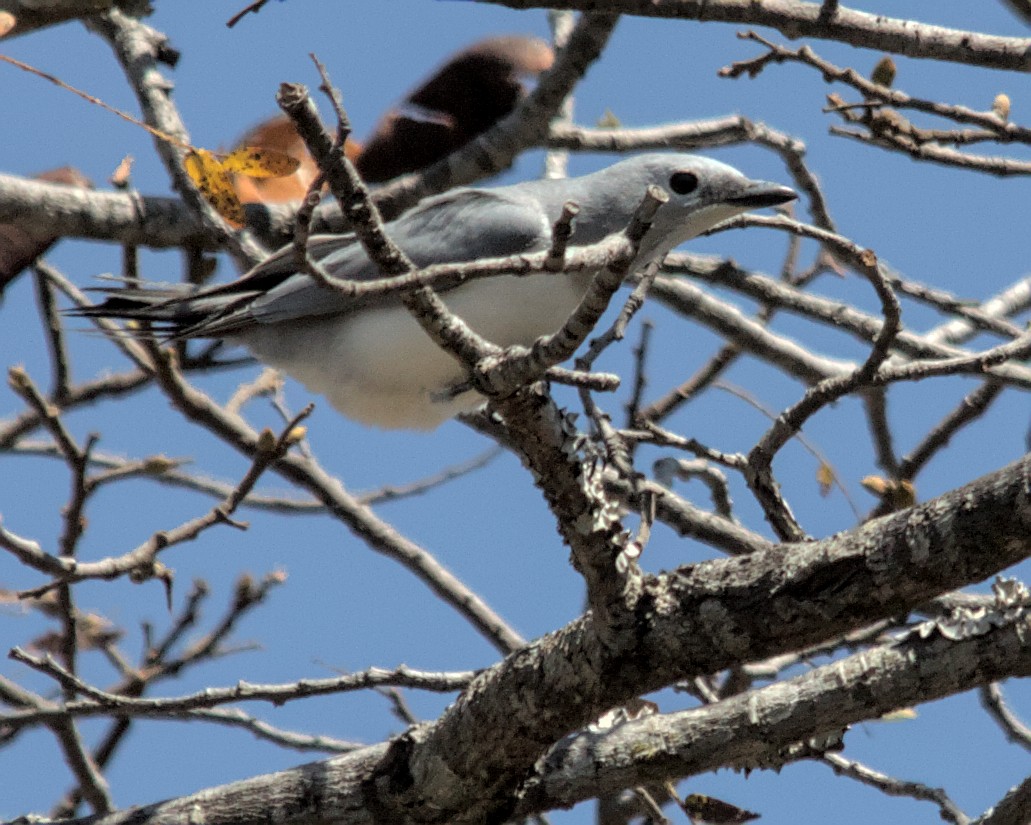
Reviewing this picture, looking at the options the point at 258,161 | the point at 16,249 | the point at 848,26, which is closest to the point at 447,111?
the point at 16,249

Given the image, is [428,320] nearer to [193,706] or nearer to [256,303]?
[193,706]

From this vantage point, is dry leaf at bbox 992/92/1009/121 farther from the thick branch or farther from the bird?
the bird

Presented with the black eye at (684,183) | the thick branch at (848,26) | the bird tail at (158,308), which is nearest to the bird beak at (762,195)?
the black eye at (684,183)

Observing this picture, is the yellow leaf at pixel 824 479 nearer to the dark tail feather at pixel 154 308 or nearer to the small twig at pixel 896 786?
the small twig at pixel 896 786

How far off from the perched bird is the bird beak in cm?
129

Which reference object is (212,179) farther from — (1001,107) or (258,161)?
(1001,107)

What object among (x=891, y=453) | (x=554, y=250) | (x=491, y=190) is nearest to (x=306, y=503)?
(x=491, y=190)

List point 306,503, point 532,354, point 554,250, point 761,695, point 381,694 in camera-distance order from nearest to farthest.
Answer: point 554,250 → point 532,354 → point 761,695 → point 381,694 → point 306,503

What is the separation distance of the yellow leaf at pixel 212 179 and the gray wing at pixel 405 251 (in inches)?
58.1

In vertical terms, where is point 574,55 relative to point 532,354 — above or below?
above

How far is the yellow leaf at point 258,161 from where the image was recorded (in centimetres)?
329

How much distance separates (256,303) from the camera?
5.00 metres

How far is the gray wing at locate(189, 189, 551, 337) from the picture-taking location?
4828mm

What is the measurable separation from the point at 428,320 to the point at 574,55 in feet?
10.0
